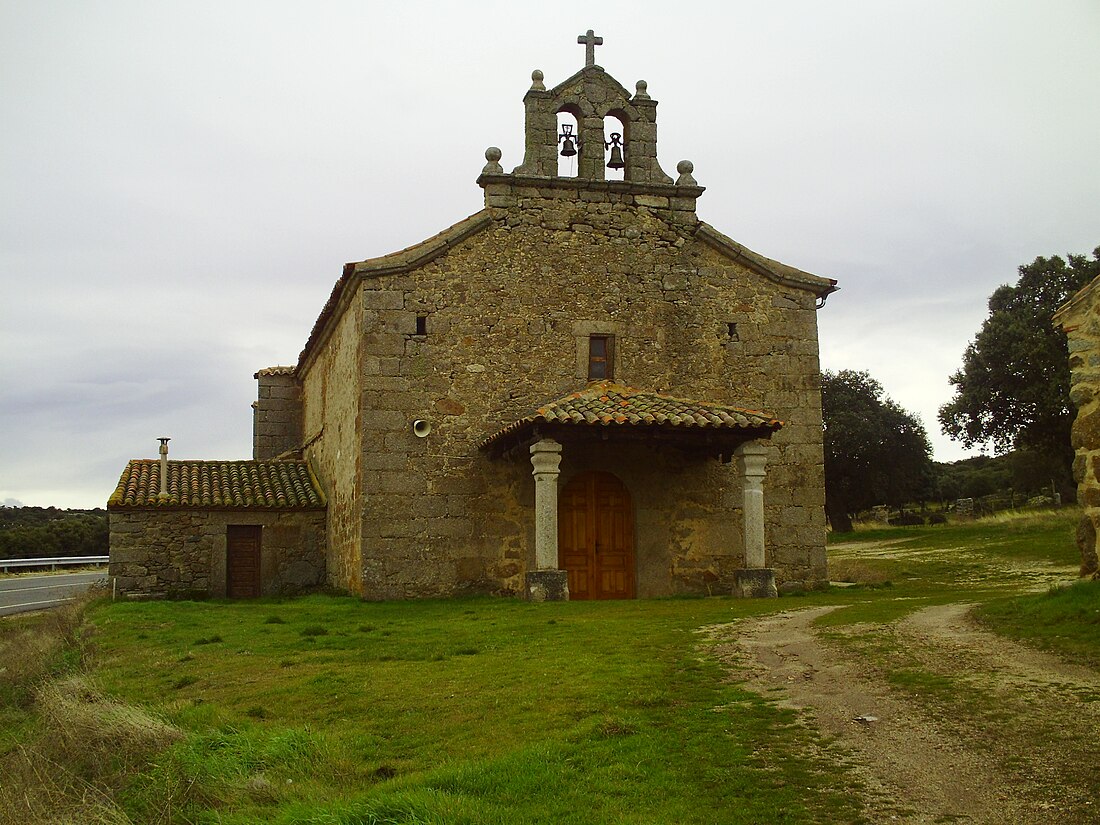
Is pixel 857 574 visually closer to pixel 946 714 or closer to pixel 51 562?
pixel 946 714

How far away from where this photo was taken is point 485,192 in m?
17.5

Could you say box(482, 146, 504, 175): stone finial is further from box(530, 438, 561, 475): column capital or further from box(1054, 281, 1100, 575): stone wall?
box(1054, 281, 1100, 575): stone wall

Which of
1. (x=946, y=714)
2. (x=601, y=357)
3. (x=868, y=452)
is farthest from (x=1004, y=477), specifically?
(x=946, y=714)

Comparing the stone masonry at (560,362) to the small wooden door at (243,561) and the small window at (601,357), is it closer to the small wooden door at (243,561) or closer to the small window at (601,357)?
the small window at (601,357)

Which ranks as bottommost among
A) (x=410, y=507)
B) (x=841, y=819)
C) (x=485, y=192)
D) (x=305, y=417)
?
(x=841, y=819)

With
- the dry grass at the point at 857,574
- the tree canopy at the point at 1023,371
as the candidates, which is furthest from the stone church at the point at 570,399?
the tree canopy at the point at 1023,371

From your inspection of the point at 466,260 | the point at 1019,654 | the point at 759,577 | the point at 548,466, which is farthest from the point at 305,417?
the point at 1019,654

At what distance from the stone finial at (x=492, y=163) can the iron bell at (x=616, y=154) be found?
6.79 ft

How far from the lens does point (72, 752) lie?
711cm

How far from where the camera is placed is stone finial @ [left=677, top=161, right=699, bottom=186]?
18.2 metres

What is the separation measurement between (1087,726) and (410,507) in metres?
11.8

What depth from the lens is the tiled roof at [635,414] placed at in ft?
47.1

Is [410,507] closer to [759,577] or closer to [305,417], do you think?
[759,577]

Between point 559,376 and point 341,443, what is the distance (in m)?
4.46
